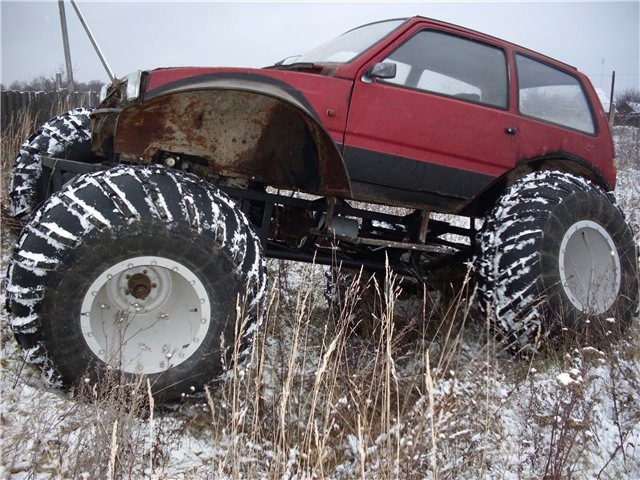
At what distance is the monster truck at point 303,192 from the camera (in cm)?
254

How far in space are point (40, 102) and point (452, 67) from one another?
8500 millimetres

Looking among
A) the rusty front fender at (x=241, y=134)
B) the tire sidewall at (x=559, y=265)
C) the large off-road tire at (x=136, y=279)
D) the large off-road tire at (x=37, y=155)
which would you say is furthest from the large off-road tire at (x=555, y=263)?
the large off-road tire at (x=37, y=155)

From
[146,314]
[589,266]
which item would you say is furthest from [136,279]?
[589,266]

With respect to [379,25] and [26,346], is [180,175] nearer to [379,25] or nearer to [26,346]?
[26,346]

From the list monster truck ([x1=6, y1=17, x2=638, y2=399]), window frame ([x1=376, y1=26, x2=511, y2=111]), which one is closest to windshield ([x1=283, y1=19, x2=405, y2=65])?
monster truck ([x1=6, y1=17, x2=638, y2=399])

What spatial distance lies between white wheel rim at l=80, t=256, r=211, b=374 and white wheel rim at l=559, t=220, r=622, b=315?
7.57 feet

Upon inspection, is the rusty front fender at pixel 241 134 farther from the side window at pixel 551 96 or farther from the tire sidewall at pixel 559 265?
the side window at pixel 551 96

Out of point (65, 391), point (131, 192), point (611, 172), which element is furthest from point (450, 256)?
point (65, 391)

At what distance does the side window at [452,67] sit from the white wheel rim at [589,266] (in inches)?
41.2

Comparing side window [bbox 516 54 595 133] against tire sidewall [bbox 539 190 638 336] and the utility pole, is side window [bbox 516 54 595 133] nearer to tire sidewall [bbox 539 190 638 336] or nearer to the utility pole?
tire sidewall [bbox 539 190 638 336]

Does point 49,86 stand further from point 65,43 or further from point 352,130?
point 352,130

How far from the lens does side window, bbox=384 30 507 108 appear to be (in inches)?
140

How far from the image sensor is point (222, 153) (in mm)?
3230

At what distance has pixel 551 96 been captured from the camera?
162 inches
